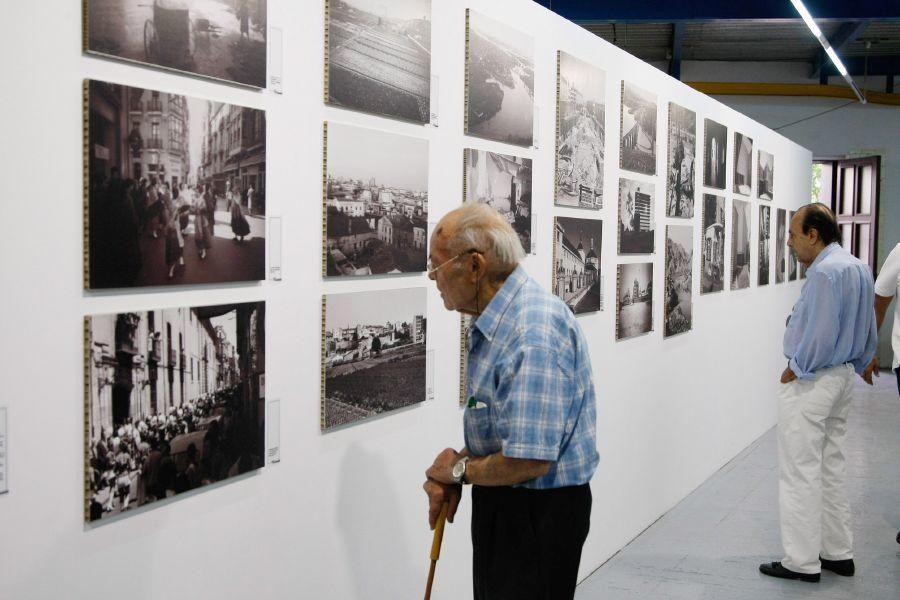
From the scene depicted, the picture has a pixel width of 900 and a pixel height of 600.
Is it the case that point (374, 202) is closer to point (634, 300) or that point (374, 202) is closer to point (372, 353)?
point (372, 353)

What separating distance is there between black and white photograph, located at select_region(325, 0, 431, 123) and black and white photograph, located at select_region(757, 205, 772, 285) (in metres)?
6.24

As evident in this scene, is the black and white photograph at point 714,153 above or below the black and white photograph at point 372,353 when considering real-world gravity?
above

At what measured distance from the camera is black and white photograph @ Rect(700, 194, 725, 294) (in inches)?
293

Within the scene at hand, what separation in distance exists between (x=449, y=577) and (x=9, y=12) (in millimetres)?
2903

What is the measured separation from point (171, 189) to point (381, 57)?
1.19 meters

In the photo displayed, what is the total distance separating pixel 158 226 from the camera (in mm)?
2594

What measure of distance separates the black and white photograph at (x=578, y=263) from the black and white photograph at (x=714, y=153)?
2281 mm

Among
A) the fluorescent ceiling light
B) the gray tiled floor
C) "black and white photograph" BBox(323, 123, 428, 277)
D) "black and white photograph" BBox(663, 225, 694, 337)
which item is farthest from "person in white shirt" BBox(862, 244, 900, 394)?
"black and white photograph" BBox(323, 123, 428, 277)

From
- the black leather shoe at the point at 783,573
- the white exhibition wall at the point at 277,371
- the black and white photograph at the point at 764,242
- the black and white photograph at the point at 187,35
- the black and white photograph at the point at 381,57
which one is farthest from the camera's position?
the black and white photograph at the point at 764,242

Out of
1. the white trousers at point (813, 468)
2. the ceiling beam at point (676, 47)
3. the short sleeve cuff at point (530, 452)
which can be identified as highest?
the ceiling beam at point (676, 47)

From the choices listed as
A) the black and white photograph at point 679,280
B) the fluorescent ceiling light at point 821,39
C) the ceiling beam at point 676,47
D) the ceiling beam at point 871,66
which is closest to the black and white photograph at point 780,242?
the fluorescent ceiling light at point 821,39

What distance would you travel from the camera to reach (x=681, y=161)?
22.2 feet

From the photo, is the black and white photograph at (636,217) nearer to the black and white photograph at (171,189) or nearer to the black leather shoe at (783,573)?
the black leather shoe at (783,573)

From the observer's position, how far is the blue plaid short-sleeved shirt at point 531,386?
2.46m
